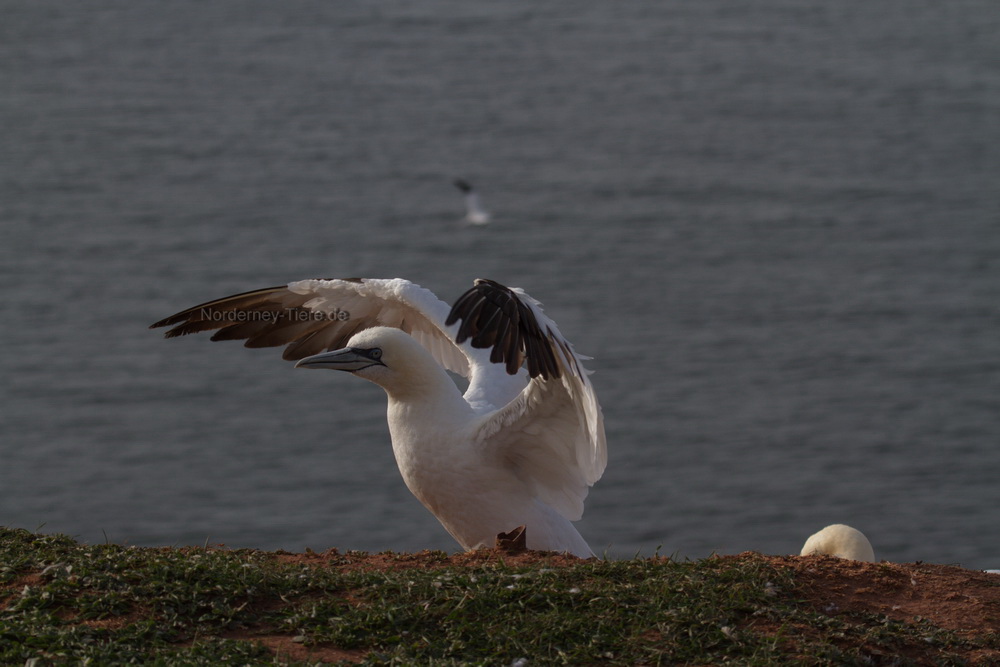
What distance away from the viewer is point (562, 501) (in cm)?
658

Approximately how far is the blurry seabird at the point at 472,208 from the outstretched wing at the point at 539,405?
27.7 ft

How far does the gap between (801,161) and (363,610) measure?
41.2ft

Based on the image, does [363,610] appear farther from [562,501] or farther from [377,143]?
[377,143]

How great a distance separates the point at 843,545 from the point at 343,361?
2.44 m

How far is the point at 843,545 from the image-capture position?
626 cm

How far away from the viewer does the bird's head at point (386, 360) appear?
21.0 feet

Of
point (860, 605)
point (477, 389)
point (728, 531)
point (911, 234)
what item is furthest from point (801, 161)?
point (860, 605)

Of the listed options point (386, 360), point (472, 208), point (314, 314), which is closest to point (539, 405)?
point (386, 360)

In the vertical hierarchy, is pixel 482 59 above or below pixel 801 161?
above

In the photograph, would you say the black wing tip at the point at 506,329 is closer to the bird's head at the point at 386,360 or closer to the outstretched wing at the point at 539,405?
the outstretched wing at the point at 539,405

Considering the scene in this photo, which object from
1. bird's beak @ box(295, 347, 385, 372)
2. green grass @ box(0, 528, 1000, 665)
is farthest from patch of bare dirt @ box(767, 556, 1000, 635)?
bird's beak @ box(295, 347, 385, 372)

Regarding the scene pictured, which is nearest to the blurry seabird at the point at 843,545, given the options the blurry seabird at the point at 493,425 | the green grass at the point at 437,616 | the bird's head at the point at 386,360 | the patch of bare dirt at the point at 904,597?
the patch of bare dirt at the point at 904,597

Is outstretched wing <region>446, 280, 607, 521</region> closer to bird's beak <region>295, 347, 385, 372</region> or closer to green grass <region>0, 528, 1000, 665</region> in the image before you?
bird's beak <region>295, 347, 385, 372</region>

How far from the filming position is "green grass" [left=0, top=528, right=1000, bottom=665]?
169 inches
